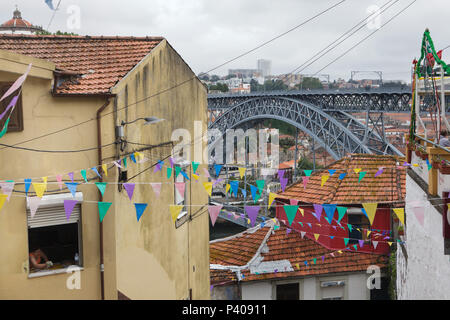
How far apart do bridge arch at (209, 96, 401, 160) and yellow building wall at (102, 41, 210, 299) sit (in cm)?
2746

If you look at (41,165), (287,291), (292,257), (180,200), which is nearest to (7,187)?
(41,165)

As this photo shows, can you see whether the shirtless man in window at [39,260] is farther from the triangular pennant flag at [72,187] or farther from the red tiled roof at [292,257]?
the red tiled roof at [292,257]

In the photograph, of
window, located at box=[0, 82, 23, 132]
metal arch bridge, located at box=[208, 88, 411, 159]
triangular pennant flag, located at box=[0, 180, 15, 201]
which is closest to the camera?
triangular pennant flag, located at box=[0, 180, 15, 201]

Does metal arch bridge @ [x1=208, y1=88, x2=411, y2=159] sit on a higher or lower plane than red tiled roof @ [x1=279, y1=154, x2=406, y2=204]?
higher

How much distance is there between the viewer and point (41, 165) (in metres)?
6.14

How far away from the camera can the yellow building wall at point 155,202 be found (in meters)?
6.84

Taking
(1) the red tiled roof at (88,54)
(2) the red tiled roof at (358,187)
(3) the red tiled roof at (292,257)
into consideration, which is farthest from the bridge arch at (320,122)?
(1) the red tiled roof at (88,54)

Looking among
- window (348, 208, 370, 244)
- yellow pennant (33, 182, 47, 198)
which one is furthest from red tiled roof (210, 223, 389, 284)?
yellow pennant (33, 182, 47, 198)

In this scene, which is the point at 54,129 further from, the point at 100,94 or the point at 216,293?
the point at 216,293

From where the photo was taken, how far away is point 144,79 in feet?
25.0

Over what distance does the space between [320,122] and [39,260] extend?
3506 cm

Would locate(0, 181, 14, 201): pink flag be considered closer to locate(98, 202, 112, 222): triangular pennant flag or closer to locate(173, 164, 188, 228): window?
locate(98, 202, 112, 222): triangular pennant flag

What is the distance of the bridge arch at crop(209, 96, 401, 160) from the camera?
37.3 meters

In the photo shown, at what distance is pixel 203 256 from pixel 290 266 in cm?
239
